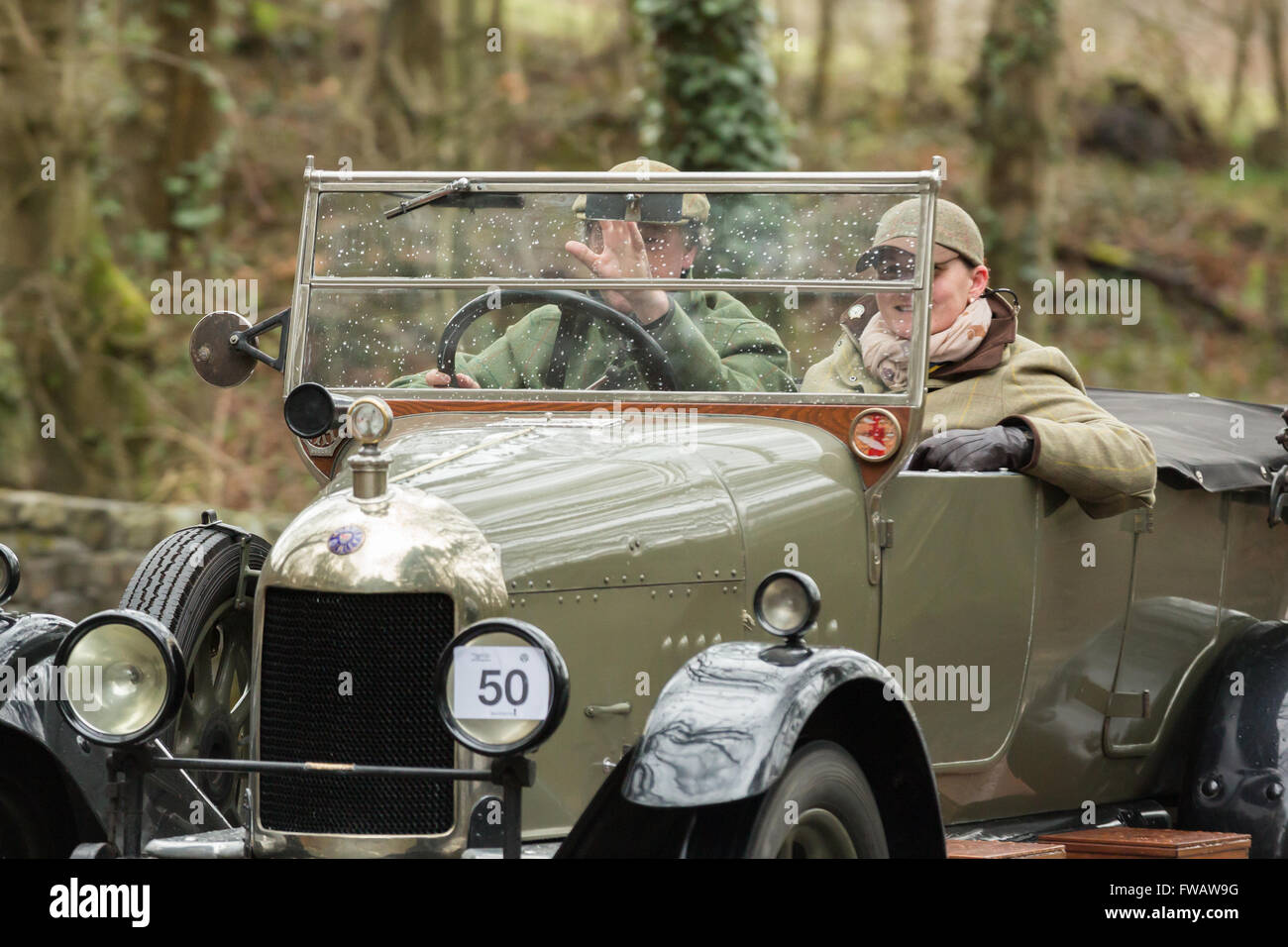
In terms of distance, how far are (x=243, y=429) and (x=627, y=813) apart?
9623 mm

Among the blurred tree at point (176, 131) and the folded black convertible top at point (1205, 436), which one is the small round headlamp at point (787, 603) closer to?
the folded black convertible top at point (1205, 436)

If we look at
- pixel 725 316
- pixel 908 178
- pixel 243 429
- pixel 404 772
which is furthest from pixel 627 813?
pixel 243 429

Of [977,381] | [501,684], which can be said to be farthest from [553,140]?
[501,684]

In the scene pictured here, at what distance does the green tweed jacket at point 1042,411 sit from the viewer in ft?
13.8

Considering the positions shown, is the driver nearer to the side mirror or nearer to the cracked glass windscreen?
the cracked glass windscreen

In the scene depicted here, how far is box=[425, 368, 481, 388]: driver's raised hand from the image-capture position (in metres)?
4.36

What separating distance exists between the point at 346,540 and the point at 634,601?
66cm

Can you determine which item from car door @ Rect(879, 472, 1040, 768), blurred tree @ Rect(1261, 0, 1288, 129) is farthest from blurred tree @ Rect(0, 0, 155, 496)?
blurred tree @ Rect(1261, 0, 1288, 129)

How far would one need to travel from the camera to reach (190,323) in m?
13.1

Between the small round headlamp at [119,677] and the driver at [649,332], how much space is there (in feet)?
4.05

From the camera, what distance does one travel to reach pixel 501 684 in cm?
310

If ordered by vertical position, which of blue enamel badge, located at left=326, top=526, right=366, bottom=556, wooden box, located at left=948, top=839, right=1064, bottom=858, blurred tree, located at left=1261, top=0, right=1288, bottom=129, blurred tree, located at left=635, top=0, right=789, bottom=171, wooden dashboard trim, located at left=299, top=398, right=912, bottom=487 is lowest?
wooden box, located at left=948, top=839, right=1064, bottom=858

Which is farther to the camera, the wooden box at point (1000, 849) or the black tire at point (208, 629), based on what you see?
the black tire at point (208, 629)

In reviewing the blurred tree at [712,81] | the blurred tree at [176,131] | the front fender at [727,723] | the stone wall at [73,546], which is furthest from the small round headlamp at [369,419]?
the blurred tree at [176,131]
